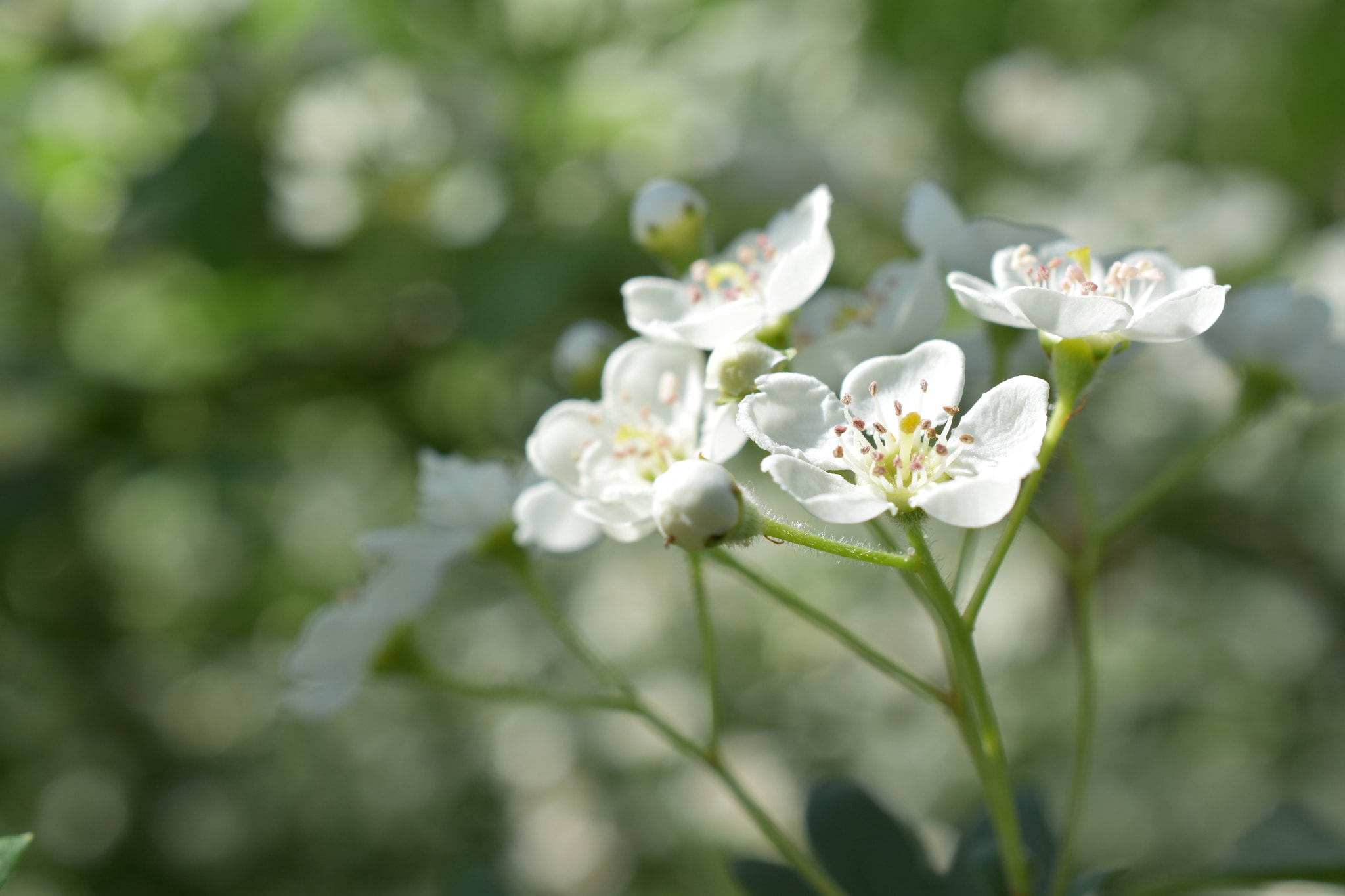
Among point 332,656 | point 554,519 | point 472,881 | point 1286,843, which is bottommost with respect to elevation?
point 472,881

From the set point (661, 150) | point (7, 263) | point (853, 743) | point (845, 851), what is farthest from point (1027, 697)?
point (7, 263)

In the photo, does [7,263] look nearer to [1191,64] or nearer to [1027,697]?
[1027,697]

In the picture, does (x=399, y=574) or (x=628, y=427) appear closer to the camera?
(x=628, y=427)

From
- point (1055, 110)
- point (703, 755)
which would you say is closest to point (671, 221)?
point (703, 755)

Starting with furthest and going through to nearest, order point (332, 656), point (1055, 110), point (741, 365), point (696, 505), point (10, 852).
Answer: point (1055, 110) → point (332, 656) → point (741, 365) → point (696, 505) → point (10, 852)

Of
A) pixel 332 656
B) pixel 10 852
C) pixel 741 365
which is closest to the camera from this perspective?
pixel 10 852

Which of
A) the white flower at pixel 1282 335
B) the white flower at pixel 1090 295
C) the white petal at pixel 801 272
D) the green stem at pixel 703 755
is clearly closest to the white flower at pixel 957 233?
the white flower at pixel 1090 295

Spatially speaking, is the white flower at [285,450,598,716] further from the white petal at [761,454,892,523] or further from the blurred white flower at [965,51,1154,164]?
the blurred white flower at [965,51,1154,164]

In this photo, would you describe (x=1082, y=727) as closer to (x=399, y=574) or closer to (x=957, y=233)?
(x=957, y=233)
